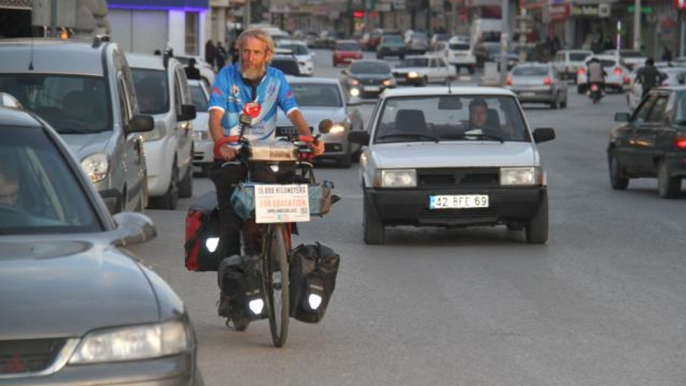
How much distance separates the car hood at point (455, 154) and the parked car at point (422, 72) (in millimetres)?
53788

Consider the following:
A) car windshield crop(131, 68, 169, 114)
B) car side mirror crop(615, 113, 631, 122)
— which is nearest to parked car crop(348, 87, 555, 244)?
car windshield crop(131, 68, 169, 114)

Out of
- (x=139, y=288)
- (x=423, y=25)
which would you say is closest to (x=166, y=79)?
(x=139, y=288)

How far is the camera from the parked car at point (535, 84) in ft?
187

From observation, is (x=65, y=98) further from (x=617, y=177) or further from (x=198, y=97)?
(x=198, y=97)

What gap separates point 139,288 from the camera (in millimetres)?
6465

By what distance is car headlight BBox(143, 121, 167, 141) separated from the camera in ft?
64.3

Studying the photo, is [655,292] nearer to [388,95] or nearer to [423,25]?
[388,95]

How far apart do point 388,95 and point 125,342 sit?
11.5 m

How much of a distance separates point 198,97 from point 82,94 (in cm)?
1164

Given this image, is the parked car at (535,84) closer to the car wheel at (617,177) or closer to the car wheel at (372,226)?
the car wheel at (617,177)

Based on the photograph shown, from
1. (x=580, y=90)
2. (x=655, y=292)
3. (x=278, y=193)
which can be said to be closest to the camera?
(x=278, y=193)

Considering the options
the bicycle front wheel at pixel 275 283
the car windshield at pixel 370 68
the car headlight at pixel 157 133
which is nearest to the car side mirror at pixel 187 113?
the car headlight at pixel 157 133

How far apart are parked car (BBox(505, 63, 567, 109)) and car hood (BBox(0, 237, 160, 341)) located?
50303mm

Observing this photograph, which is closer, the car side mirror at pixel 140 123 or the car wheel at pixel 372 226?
the car side mirror at pixel 140 123
